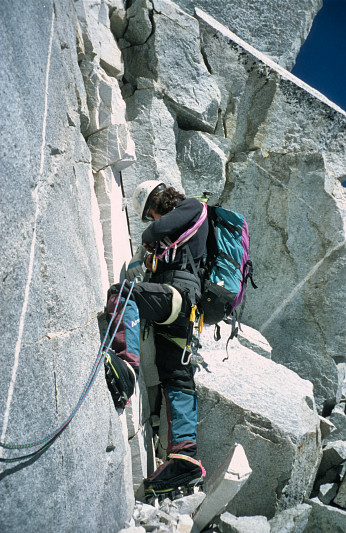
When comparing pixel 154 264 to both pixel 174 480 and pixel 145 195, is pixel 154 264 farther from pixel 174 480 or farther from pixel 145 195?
pixel 174 480

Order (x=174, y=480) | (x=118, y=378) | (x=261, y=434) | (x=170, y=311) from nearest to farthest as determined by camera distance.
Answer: (x=118, y=378) → (x=174, y=480) → (x=170, y=311) → (x=261, y=434)

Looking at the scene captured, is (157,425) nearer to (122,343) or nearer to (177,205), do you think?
(122,343)

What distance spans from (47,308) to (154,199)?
253 cm

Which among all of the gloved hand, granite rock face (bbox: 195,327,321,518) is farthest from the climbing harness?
granite rock face (bbox: 195,327,321,518)

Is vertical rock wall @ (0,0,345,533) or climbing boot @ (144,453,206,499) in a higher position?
vertical rock wall @ (0,0,345,533)

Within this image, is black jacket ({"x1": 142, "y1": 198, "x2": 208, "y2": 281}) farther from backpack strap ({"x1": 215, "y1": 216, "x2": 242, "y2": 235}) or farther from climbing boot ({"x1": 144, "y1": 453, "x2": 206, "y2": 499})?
climbing boot ({"x1": 144, "y1": 453, "x2": 206, "y2": 499})

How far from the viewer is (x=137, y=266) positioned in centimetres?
573

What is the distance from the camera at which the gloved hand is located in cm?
568

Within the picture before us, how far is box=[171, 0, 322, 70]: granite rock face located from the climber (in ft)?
16.2

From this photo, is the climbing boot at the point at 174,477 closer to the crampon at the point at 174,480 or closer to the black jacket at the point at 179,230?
the crampon at the point at 174,480

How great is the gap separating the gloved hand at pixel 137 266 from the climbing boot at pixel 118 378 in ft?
4.76

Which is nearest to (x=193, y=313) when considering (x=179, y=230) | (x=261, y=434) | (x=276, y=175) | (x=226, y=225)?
(x=179, y=230)

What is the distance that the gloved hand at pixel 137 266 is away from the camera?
5680 millimetres

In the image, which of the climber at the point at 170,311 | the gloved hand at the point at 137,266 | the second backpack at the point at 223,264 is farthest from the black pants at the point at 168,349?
the gloved hand at the point at 137,266
